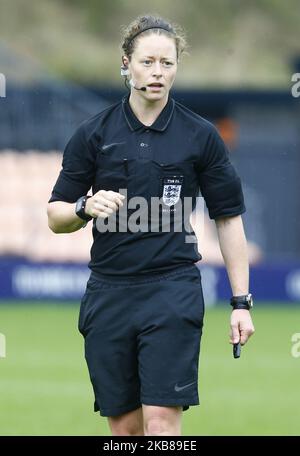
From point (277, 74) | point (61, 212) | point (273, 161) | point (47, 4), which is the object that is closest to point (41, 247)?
point (273, 161)

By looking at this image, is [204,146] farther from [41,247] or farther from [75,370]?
[41,247]

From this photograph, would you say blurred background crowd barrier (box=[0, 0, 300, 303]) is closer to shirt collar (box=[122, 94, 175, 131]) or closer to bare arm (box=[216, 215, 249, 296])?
bare arm (box=[216, 215, 249, 296])

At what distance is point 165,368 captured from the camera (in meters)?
6.08

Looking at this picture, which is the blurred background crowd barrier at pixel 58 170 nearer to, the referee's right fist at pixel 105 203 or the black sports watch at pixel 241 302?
the black sports watch at pixel 241 302

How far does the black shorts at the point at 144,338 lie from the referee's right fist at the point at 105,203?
459 mm

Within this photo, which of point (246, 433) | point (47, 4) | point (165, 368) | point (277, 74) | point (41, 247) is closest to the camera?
point (165, 368)

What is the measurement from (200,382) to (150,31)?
6279 millimetres

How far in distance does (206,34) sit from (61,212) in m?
34.0

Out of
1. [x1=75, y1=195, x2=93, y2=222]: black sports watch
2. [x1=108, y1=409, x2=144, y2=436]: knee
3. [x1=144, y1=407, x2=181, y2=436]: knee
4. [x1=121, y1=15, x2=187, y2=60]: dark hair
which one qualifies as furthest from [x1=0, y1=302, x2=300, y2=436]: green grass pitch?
[x1=121, y1=15, x2=187, y2=60]: dark hair

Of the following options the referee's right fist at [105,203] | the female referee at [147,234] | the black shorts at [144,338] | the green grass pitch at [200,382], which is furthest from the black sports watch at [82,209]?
the green grass pitch at [200,382]

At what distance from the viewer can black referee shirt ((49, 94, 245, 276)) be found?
20.3 feet

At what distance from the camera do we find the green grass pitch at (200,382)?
9.56 metres

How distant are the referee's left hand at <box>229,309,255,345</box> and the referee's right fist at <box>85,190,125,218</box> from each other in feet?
2.81

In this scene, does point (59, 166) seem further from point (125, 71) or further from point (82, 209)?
point (82, 209)
